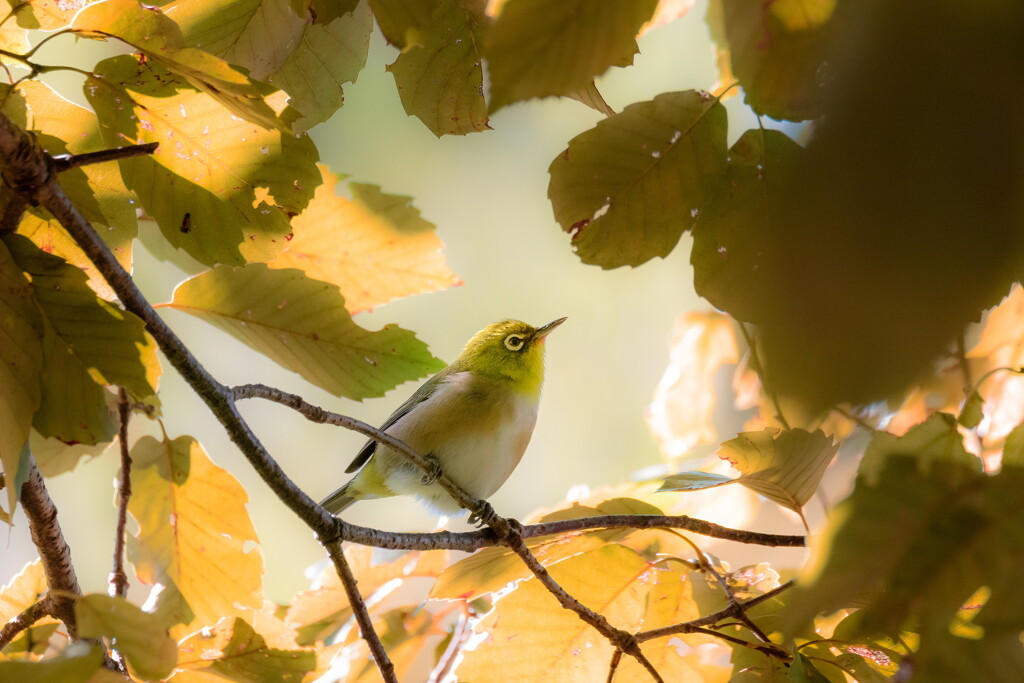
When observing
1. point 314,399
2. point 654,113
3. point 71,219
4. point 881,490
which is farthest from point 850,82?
point 314,399

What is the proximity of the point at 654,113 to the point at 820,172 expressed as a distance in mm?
592

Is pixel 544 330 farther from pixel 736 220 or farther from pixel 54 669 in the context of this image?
pixel 54 669

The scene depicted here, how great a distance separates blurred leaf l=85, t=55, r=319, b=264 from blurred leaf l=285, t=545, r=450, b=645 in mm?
686

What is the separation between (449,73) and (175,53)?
0.89ft

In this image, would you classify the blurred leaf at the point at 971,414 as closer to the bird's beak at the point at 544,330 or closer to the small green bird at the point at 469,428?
the small green bird at the point at 469,428

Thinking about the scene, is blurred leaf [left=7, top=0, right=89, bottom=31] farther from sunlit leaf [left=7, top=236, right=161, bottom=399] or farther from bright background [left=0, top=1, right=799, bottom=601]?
bright background [left=0, top=1, right=799, bottom=601]

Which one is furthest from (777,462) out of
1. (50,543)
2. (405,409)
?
(405,409)

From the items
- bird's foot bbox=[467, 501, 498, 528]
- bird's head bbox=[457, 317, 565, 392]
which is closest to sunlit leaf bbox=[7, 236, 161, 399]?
bird's foot bbox=[467, 501, 498, 528]

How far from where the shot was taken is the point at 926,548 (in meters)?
0.39

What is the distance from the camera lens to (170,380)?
14.0 feet

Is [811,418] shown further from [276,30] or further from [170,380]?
[170,380]

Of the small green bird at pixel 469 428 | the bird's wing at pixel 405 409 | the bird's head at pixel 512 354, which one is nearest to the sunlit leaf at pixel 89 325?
the small green bird at pixel 469 428

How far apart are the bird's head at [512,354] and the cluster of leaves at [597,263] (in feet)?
1.99

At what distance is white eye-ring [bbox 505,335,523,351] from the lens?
6.66ft
